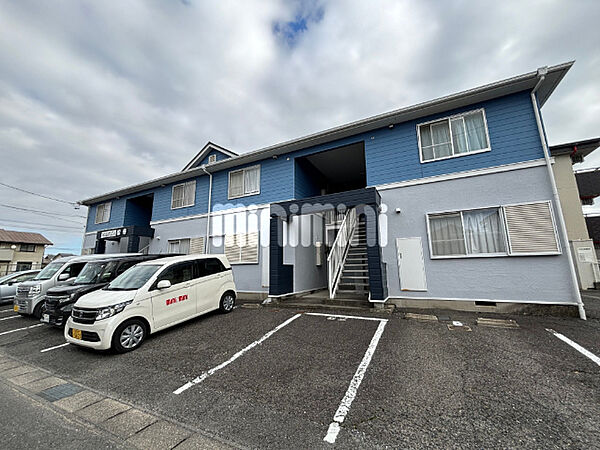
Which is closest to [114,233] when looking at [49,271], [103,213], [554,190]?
[103,213]

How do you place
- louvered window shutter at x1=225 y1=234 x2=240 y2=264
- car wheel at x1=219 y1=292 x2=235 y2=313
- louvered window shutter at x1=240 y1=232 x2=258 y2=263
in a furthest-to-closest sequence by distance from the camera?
louvered window shutter at x1=225 y1=234 x2=240 y2=264 → louvered window shutter at x1=240 y1=232 x2=258 y2=263 → car wheel at x1=219 y1=292 x2=235 y2=313

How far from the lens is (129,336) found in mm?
4473

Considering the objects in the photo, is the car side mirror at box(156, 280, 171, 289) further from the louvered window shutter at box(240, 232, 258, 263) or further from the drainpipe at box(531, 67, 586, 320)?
the drainpipe at box(531, 67, 586, 320)

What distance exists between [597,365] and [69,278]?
12432 mm

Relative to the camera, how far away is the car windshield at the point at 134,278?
4987mm

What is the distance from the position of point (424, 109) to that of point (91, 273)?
10673 mm

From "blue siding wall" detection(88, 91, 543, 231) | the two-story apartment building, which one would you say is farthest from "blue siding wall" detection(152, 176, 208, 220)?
the two-story apartment building

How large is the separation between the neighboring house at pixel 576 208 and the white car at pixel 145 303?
15.0m

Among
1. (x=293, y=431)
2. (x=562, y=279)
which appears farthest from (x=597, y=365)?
(x=293, y=431)

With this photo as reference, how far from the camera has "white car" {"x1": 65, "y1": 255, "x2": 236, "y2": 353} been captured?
4309 millimetres

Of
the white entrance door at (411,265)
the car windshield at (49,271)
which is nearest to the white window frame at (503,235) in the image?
the white entrance door at (411,265)

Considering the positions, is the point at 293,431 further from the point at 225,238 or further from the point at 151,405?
the point at 225,238

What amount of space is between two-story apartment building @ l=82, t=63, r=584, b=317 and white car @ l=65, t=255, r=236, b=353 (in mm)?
2300

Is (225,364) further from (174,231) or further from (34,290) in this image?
(174,231)
